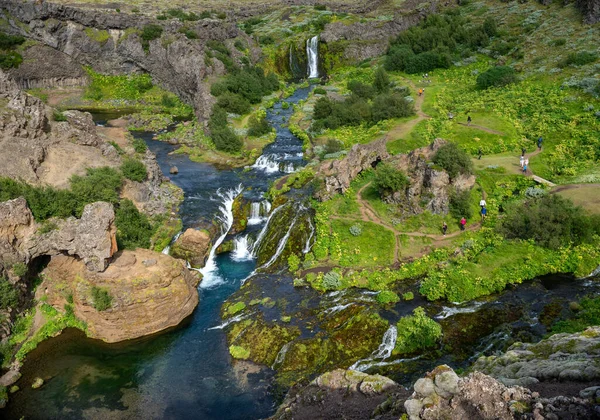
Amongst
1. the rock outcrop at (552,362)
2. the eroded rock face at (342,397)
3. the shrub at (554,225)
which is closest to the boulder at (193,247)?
the eroded rock face at (342,397)

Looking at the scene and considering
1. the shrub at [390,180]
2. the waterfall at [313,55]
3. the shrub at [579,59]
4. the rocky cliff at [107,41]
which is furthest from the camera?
the waterfall at [313,55]

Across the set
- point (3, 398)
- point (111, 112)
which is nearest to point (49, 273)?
point (3, 398)

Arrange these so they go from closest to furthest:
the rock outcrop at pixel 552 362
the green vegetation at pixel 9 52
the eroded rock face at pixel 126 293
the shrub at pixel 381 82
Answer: the rock outcrop at pixel 552 362 < the eroded rock face at pixel 126 293 < the shrub at pixel 381 82 < the green vegetation at pixel 9 52

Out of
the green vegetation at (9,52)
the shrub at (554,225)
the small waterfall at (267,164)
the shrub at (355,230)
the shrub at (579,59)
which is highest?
the green vegetation at (9,52)

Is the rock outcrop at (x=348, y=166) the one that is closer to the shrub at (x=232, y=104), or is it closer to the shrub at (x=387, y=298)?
the shrub at (x=387, y=298)

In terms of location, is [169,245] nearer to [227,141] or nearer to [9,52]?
[227,141]

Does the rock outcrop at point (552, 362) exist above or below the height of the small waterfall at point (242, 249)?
above

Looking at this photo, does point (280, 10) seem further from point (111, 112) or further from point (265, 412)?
point (265, 412)

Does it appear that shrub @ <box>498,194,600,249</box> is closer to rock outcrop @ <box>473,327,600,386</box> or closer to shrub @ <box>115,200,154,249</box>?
rock outcrop @ <box>473,327,600,386</box>
